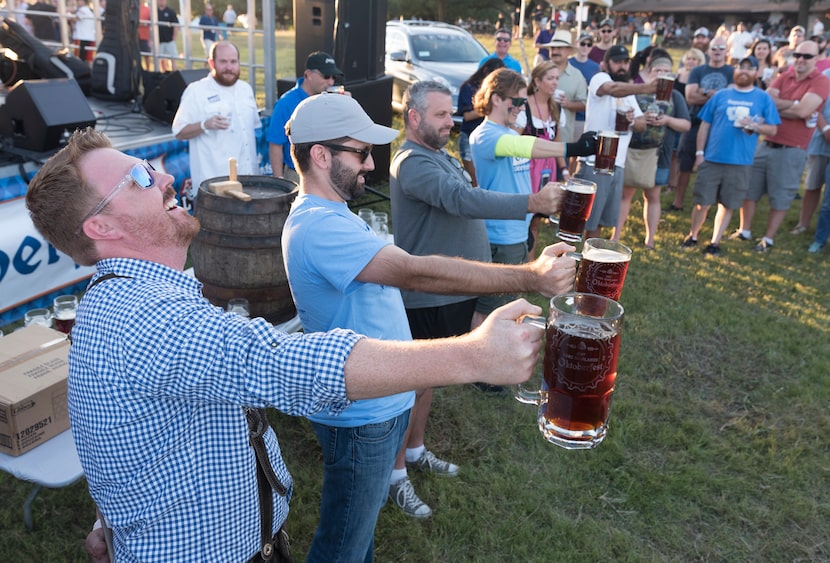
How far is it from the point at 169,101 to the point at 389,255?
7030 millimetres

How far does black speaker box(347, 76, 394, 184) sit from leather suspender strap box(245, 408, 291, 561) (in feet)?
23.8

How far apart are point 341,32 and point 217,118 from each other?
125 inches

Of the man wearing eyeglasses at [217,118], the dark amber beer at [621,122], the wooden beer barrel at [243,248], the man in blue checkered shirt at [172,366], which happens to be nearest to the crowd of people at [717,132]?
the dark amber beer at [621,122]

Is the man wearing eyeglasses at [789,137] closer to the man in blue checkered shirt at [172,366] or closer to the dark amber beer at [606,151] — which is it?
the dark amber beer at [606,151]

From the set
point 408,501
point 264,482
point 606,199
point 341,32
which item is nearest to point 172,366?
point 264,482

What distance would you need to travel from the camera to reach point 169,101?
8.06 meters

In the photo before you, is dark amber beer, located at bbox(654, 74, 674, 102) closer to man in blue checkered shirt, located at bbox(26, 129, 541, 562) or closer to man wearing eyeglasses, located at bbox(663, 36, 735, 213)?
man wearing eyeglasses, located at bbox(663, 36, 735, 213)

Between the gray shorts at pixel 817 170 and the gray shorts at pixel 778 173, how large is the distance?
0.47 meters

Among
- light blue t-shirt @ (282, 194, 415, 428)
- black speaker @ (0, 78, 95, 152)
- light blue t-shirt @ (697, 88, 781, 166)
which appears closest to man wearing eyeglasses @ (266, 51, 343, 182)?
black speaker @ (0, 78, 95, 152)

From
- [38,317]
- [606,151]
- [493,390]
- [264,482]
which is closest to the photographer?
[264,482]

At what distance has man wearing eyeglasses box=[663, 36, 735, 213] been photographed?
26.9 ft

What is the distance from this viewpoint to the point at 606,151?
3090 mm

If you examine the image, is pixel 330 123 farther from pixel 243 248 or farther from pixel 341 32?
pixel 341 32

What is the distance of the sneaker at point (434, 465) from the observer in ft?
12.2
